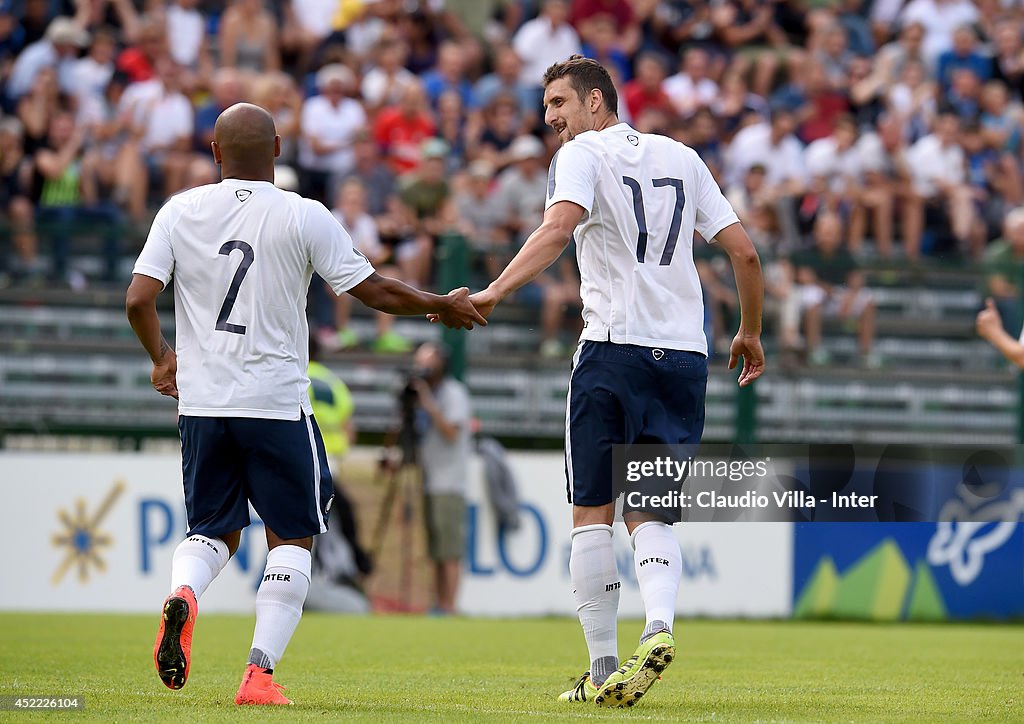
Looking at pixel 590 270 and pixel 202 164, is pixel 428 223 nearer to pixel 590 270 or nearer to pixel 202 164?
pixel 202 164

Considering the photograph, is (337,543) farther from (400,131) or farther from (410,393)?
(400,131)

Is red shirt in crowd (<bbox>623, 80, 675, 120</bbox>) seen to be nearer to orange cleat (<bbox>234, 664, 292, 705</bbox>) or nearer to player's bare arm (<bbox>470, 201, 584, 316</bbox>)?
player's bare arm (<bbox>470, 201, 584, 316</bbox>)

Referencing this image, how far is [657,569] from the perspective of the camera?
625 cm

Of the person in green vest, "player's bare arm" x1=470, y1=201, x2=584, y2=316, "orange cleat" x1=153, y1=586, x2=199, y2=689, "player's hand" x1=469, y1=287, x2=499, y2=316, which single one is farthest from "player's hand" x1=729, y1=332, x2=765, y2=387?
the person in green vest

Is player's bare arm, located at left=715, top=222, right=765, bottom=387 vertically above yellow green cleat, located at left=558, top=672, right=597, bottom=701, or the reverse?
player's bare arm, located at left=715, top=222, right=765, bottom=387

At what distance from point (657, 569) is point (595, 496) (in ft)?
1.26

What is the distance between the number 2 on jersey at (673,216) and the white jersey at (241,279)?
1150 mm

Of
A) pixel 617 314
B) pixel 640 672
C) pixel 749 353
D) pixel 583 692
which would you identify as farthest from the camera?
pixel 749 353

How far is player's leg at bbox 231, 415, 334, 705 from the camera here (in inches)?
237

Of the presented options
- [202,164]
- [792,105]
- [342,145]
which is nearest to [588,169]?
[202,164]

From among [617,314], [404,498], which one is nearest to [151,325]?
[617,314]

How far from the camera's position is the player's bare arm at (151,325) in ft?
19.7

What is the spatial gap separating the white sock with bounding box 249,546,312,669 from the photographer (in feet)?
24.5

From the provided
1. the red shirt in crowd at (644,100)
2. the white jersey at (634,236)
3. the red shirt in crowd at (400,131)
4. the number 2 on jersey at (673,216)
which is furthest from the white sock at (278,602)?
the red shirt in crowd at (644,100)
